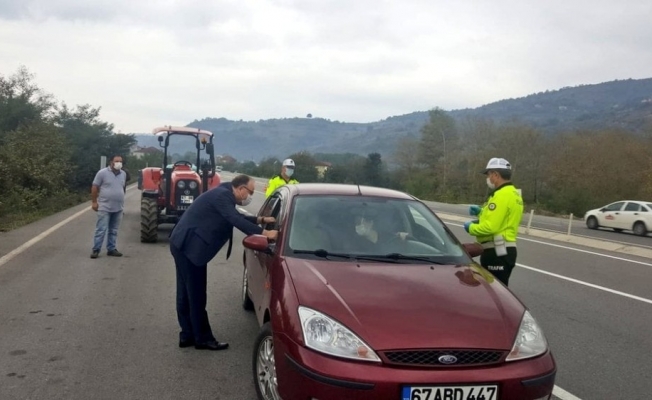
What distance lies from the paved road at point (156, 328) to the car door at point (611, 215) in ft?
53.9

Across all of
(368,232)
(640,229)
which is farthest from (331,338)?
(640,229)

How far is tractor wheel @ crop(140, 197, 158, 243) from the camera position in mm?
12828

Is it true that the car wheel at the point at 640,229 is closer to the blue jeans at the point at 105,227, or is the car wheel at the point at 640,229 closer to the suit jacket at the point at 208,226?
the blue jeans at the point at 105,227

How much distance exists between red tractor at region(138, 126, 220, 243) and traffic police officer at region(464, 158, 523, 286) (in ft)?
28.9

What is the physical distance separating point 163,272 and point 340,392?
6.64m

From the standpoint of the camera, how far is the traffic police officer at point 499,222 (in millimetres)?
5547

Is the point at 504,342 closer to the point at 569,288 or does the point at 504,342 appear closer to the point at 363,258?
the point at 363,258

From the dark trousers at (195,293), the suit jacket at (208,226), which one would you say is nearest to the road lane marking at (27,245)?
the dark trousers at (195,293)

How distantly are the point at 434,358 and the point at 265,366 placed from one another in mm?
1320

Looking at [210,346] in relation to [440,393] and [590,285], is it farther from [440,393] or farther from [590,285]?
[590,285]

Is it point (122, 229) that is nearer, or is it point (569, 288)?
point (569, 288)

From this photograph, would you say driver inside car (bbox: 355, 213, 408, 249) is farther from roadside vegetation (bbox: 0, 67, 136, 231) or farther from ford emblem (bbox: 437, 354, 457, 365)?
roadside vegetation (bbox: 0, 67, 136, 231)

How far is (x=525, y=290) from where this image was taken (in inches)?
357

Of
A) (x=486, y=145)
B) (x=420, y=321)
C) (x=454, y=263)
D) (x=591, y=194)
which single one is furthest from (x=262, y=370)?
(x=486, y=145)
